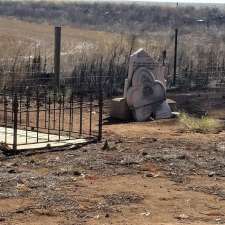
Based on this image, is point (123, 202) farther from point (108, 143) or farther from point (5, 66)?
point (5, 66)

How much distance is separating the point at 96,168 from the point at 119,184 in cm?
91

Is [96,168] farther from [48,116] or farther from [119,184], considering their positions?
[48,116]

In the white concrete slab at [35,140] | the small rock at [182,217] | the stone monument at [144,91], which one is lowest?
the small rock at [182,217]

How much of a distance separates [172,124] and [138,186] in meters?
6.33

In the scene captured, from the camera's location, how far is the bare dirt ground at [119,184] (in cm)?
734

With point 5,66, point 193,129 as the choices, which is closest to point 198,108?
point 193,129

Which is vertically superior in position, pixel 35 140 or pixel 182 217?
pixel 35 140

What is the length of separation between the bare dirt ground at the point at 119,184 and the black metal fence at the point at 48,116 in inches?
31.3

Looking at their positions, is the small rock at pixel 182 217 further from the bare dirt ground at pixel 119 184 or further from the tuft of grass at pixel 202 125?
the tuft of grass at pixel 202 125

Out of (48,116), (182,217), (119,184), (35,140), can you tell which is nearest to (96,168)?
(119,184)

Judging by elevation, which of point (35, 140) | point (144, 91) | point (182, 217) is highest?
point (144, 91)

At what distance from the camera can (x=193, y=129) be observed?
13633 mm

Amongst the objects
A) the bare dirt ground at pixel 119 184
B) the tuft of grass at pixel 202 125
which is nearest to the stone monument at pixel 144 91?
the tuft of grass at pixel 202 125

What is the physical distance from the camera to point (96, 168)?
956 centimetres
